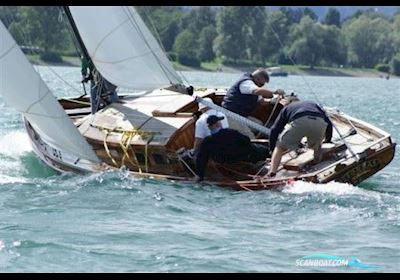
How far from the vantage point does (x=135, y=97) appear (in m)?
16.1

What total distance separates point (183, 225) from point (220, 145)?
8.31 ft

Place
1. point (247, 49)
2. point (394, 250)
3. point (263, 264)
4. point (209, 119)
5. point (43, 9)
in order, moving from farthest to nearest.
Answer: point (247, 49) < point (43, 9) < point (209, 119) < point (394, 250) < point (263, 264)

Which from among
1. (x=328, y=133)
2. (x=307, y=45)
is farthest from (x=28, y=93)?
(x=307, y=45)

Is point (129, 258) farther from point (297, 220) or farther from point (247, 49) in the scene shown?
point (247, 49)

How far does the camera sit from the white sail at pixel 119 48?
13.4m

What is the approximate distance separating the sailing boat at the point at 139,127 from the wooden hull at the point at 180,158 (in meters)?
0.01

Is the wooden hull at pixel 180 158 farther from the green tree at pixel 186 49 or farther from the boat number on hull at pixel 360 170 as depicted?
the green tree at pixel 186 49

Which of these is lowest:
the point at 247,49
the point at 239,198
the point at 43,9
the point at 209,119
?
the point at 247,49

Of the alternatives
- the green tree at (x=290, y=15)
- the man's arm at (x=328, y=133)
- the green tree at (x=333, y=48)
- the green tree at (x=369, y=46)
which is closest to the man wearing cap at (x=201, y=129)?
the man's arm at (x=328, y=133)

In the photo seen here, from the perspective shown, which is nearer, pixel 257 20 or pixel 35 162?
pixel 35 162

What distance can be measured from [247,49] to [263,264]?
92621mm

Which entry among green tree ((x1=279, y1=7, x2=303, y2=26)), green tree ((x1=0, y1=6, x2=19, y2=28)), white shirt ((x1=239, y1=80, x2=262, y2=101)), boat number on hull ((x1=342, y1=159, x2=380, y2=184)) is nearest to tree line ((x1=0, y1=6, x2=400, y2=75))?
green tree ((x1=279, y1=7, x2=303, y2=26))

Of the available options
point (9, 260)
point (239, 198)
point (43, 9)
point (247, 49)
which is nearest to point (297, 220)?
point (239, 198)

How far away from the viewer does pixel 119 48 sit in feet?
44.3
